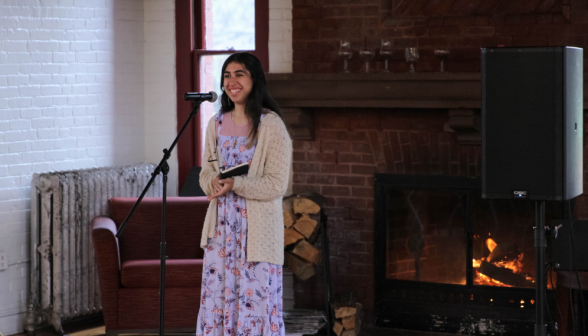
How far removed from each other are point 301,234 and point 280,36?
141cm

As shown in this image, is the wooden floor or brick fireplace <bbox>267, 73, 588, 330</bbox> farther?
the wooden floor

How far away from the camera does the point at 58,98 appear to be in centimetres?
475

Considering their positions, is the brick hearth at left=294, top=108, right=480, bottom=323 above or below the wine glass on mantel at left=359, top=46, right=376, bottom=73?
below

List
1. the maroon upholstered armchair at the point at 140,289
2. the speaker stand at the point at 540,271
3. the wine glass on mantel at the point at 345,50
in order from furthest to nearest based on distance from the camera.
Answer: the wine glass on mantel at the point at 345,50 → the maroon upholstered armchair at the point at 140,289 → the speaker stand at the point at 540,271

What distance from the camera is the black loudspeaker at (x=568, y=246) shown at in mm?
3383

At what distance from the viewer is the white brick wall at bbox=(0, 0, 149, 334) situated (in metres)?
4.44

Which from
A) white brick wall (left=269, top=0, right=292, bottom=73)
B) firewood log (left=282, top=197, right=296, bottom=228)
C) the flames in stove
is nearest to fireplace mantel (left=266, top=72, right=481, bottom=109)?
white brick wall (left=269, top=0, right=292, bottom=73)

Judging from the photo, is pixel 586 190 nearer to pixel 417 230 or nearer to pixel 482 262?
pixel 482 262

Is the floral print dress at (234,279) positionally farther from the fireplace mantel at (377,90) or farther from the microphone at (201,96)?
the fireplace mantel at (377,90)

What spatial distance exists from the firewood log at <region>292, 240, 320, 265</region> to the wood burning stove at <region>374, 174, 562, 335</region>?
18.3 inches

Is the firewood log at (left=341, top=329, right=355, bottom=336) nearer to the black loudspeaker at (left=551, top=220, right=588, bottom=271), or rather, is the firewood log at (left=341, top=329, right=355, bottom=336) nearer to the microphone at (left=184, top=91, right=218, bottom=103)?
the black loudspeaker at (left=551, top=220, right=588, bottom=271)

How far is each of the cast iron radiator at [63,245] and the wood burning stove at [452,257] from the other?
1904 mm

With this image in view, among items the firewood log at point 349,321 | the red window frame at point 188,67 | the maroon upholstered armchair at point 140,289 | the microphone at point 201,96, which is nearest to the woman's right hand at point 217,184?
the microphone at point 201,96

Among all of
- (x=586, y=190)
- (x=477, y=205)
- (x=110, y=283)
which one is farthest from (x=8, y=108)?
(x=586, y=190)
